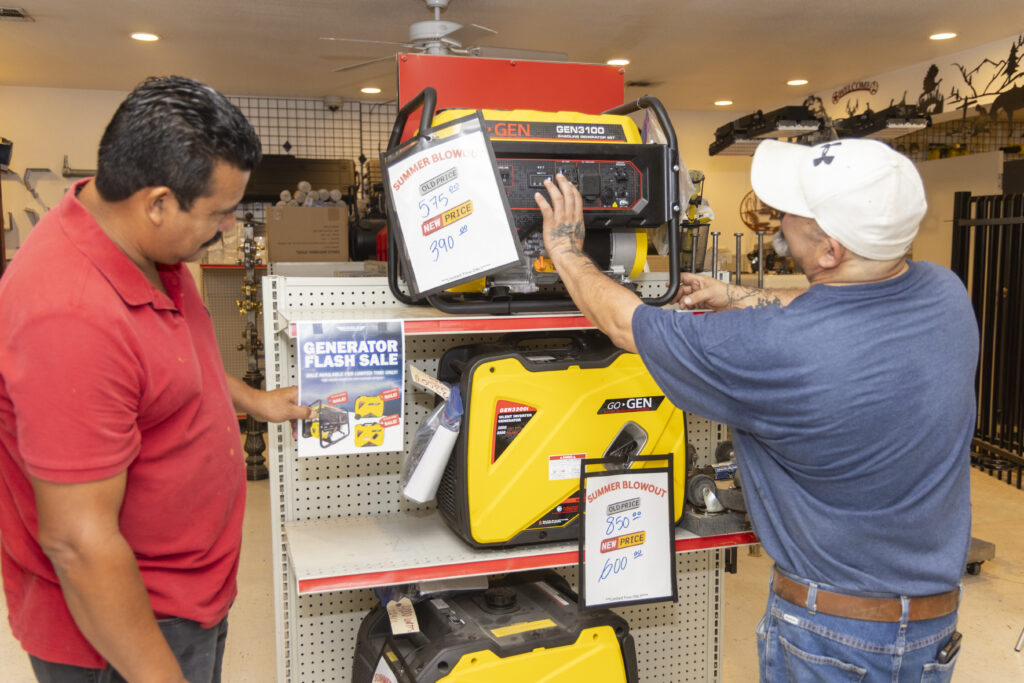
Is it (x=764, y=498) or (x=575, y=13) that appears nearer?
(x=764, y=498)

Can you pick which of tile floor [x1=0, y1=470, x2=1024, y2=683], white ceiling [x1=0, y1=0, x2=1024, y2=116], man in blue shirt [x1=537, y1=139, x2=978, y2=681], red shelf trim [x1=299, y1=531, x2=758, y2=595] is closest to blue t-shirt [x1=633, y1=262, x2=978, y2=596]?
man in blue shirt [x1=537, y1=139, x2=978, y2=681]

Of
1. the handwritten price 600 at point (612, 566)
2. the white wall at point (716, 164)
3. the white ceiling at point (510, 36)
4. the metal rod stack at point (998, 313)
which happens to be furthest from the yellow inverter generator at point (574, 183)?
the white wall at point (716, 164)

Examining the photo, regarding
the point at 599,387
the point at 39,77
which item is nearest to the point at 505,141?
the point at 599,387

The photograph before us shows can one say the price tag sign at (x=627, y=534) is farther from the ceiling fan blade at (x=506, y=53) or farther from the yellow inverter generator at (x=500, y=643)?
the ceiling fan blade at (x=506, y=53)

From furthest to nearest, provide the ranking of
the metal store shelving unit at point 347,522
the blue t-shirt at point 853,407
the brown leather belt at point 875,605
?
the metal store shelving unit at point 347,522 → the brown leather belt at point 875,605 → the blue t-shirt at point 853,407

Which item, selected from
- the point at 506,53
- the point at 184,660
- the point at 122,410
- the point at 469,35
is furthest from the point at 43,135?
the point at 122,410

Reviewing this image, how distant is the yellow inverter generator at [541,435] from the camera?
1841mm

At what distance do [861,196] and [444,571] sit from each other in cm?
118

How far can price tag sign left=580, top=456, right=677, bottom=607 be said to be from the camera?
1.89m

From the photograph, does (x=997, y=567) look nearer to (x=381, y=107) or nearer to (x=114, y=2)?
(x=114, y=2)

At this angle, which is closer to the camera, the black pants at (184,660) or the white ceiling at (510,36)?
the black pants at (184,660)

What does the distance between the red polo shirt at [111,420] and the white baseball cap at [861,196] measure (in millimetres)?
1140

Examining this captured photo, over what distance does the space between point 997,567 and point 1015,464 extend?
1591 millimetres

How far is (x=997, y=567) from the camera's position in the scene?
3971mm
